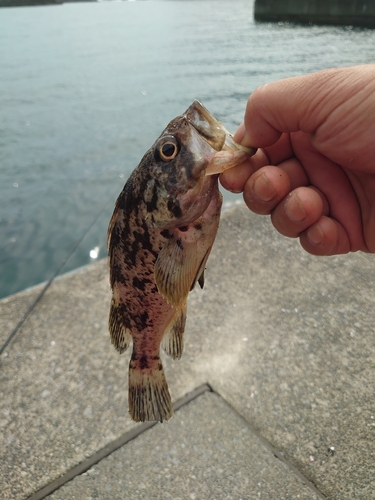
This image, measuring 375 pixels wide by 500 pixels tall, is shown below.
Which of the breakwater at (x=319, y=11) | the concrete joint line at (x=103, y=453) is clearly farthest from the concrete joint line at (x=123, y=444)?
the breakwater at (x=319, y=11)

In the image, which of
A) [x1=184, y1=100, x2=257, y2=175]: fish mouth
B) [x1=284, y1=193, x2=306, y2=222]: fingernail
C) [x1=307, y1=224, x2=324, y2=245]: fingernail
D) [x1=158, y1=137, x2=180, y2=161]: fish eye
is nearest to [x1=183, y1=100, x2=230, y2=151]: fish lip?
[x1=184, y1=100, x2=257, y2=175]: fish mouth

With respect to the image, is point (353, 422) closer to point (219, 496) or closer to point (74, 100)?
point (219, 496)

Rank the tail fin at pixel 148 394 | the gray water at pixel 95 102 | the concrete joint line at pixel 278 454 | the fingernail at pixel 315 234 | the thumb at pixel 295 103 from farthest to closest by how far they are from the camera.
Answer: the gray water at pixel 95 102 < the concrete joint line at pixel 278 454 < the fingernail at pixel 315 234 < the tail fin at pixel 148 394 < the thumb at pixel 295 103

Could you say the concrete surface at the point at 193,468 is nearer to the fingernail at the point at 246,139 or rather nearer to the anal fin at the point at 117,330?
the anal fin at the point at 117,330

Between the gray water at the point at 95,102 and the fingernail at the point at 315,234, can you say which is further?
the gray water at the point at 95,102

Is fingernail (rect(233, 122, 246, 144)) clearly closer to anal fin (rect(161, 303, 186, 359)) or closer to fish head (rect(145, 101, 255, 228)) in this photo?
fish head (rect(145, 101, 255, 228))
